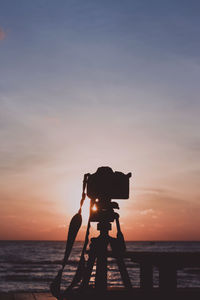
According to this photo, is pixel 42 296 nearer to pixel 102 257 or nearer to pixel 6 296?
pixel 6 296

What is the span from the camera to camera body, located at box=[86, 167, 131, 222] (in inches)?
113

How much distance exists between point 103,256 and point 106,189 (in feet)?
1.48

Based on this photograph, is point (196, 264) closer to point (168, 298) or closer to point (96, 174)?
point (168, 298)

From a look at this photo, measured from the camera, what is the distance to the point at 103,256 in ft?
9.23

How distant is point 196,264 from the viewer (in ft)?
16.9

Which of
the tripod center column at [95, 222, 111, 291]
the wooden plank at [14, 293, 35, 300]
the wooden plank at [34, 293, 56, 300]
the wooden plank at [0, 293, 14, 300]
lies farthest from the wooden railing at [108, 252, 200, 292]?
A: the tripod center column at [95, 222, 111, 291]

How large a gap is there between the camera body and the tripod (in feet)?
0.19

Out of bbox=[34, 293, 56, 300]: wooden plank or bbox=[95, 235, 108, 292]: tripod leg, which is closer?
bbox=[95, 235, 108, 292]: tripod leg

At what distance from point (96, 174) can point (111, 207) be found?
0.26 metres

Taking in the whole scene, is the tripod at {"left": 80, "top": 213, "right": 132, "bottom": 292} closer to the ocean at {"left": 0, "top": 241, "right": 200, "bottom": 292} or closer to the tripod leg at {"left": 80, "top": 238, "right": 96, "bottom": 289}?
the tripod leg at {"left": 80, "top": 238, "right": 96, "bottom": 289}

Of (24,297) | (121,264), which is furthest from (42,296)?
(121,264)

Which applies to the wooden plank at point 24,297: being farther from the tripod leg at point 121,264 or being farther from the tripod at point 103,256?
the tripod leg at point 121,264

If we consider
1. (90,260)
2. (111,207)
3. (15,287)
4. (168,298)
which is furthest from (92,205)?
(15,287)

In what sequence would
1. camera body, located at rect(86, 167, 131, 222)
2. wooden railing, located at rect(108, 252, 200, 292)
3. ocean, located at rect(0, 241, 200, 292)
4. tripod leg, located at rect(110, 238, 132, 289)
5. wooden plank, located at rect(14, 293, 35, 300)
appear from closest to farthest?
tripod leg, located at rect(110, 238, 132, 289)
camera body, located at rect(86, 167, 131, 222)
wooden railing, located at rect(108, 252, 200, 292)
wooden plank, located at rect(14, 293, 35, 300)
ocean, located at rect(0, 241, 200, 292)
